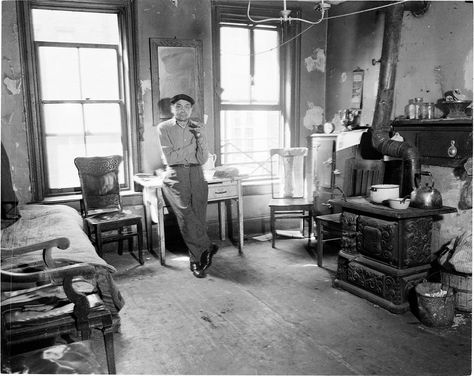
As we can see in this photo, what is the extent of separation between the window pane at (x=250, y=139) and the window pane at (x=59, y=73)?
1.91 meters

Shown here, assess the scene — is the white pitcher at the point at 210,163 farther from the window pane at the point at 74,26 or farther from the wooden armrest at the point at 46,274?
the wooden armrest at the point at 46,274

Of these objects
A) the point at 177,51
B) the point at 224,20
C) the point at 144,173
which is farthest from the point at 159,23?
the point at 144,173

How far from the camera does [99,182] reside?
502 cm

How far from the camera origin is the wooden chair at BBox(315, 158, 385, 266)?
466cm

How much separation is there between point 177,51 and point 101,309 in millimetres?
3763

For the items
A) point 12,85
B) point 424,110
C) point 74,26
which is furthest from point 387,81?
point 12,85

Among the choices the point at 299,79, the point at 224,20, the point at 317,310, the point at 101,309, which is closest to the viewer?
the point at 101,309

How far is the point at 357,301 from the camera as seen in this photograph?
149 inches

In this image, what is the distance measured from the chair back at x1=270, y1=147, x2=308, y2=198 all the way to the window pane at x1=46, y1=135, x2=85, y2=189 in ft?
7.96

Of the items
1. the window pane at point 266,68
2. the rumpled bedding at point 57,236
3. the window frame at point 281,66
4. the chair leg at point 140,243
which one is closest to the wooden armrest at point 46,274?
the rumpled bedding at point 57,236

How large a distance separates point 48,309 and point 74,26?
377 centimetres

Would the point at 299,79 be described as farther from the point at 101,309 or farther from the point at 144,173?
the point at 101,309

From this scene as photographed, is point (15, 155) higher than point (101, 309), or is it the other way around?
point (15, 155)

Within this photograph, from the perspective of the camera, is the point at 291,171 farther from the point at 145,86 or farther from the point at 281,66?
the point at 145,86
